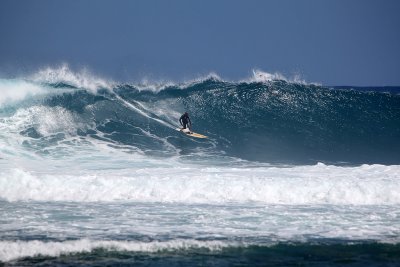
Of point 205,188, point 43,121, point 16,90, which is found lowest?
point 205,188

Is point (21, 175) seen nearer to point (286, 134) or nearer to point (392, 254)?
point (392, 254)

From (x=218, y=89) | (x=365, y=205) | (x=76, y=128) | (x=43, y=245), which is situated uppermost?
(x=218, y=89)

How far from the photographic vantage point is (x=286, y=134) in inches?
714

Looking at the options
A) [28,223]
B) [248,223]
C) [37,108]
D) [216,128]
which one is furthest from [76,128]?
[248,223]

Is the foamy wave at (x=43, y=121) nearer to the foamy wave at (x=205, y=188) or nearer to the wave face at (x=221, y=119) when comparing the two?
the wave face at (x=221, y=119)

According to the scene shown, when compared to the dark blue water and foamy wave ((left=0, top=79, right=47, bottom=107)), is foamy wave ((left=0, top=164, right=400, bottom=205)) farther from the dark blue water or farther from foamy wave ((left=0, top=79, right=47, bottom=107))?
foamy wave ((left=0, top=79, right=47, bottom=107))

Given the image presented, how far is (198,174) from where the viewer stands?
10953mm

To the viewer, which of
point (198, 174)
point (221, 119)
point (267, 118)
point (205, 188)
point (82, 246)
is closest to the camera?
point (82, 246)

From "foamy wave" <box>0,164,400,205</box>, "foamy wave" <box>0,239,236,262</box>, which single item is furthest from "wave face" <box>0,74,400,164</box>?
"foamy wave" <box>0,239,236,262</box>

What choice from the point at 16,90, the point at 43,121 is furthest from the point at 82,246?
the point at 16,90

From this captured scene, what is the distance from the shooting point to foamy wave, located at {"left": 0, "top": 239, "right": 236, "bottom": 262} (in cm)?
526

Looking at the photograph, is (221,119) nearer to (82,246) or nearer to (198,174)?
(198,174)

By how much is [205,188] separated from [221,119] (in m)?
9.79

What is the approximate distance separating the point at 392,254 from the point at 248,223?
2.27 metres
